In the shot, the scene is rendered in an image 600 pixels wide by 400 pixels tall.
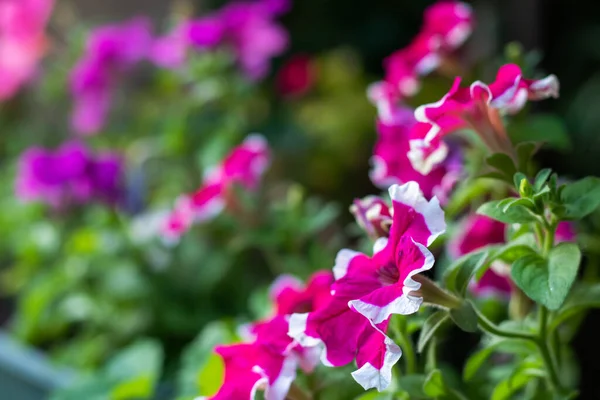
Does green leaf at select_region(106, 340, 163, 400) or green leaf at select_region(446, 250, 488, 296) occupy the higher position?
green leaf at select_region(106, 340, 163, 400)

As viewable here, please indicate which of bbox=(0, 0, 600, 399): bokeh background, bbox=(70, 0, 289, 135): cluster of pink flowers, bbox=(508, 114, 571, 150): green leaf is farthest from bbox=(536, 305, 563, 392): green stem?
bbox=(70, 0, 289, 135): cluster of pink flowers

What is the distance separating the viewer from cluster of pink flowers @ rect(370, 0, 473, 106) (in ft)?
2.64

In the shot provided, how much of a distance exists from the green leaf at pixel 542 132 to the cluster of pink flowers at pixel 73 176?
70 centimetres

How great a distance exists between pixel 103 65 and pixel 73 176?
28 centimetres

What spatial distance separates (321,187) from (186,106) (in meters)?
0.34

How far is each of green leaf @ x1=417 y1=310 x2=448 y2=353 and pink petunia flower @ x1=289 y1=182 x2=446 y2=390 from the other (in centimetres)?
5

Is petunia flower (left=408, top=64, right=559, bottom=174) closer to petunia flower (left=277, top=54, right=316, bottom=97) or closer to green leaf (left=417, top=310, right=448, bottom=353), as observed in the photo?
green leaf (left=417, top=310, right=448, bottom=353)

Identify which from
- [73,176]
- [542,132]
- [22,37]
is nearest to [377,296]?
[542,132]

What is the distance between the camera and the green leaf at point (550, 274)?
0.48 metres

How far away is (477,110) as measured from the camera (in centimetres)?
57

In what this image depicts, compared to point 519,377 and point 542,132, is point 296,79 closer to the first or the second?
point 542,132

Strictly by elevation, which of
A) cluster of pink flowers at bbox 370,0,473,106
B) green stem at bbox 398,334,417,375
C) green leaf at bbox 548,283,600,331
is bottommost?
green leaf at bbox 548,283,600,331

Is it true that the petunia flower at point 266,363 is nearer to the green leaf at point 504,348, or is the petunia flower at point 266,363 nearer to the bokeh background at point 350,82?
the green leaf at point 504,348

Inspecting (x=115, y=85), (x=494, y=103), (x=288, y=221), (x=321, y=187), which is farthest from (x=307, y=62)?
(x=494, y=103)
